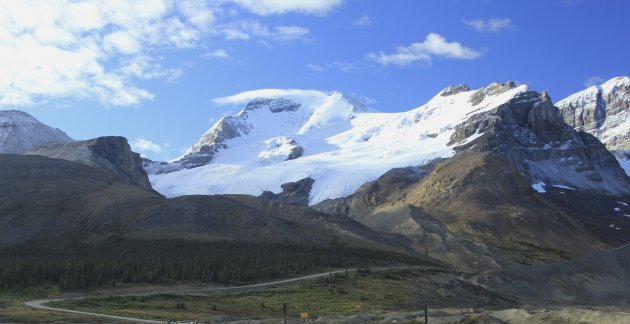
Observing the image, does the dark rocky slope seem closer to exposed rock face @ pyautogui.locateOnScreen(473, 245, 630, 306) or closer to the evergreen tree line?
the evergreen tree line

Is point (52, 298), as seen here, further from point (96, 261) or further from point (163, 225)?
point (163, 225)

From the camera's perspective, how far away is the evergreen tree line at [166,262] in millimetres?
104013

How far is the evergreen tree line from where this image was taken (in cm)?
10401

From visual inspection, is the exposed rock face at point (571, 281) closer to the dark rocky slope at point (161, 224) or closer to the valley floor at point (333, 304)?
the valley floor at point (333, 304)

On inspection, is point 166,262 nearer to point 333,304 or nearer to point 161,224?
point 333,304

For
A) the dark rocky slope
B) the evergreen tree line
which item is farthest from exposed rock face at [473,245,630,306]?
the dark rocky slope

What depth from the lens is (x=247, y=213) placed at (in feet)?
633

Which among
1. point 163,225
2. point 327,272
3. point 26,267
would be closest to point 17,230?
point 163,225

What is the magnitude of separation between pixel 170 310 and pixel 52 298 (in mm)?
21876

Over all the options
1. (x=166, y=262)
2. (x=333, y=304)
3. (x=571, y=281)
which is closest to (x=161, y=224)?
(x=166, y=262)

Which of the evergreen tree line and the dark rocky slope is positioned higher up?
the dark rocky slope

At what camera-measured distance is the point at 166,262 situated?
395ft

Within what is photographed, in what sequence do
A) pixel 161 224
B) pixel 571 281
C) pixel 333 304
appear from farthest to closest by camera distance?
1. pixel 161 224
2. pixel 571 281
3. pixel 333 304

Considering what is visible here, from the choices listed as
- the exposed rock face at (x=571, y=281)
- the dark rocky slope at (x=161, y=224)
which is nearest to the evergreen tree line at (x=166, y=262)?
the dark rocky slope at (x=161, y=224)
